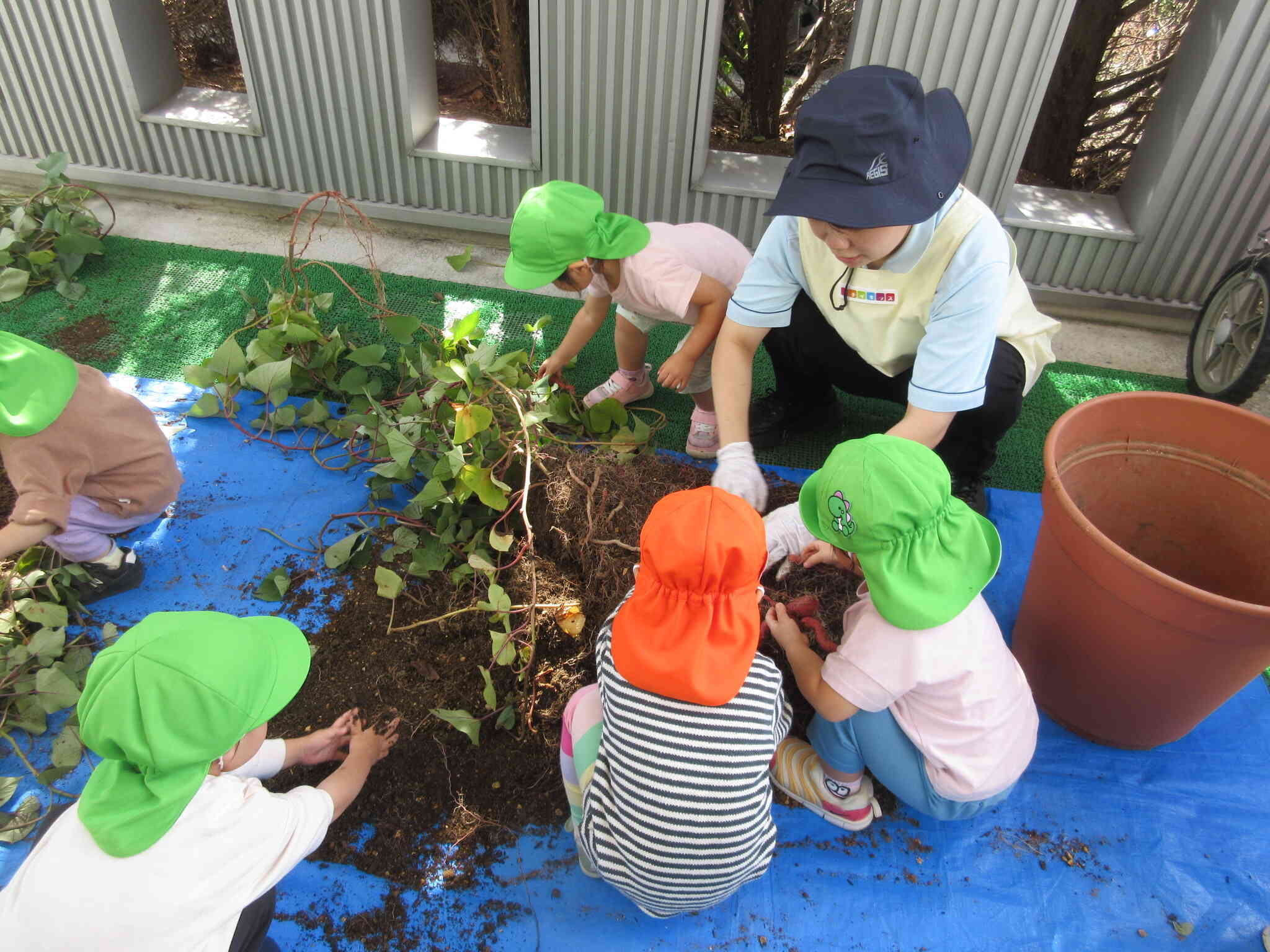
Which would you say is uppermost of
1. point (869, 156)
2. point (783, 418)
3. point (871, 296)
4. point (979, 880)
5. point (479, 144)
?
point (869, 156)

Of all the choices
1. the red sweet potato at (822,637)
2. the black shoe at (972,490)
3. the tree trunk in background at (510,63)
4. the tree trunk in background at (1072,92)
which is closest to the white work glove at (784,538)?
the red sweet potato at (822,637)

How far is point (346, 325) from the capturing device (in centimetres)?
264

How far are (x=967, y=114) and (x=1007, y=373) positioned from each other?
1.22m

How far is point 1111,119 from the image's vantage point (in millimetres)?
3586

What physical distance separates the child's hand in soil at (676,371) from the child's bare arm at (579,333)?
0.33 m

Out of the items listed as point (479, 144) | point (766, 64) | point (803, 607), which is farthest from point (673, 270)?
point (766, 64)

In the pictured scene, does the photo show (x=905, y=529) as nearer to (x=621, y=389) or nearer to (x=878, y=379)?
(x=878, y=379)

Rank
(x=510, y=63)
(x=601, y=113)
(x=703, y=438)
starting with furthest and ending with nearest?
(x=510, y=63), (x=601, y=113), (x=703, y=438)

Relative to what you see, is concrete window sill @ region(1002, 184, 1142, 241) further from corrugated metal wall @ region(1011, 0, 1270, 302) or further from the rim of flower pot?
the rim of flower pot

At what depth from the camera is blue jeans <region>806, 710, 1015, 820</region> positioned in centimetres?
145

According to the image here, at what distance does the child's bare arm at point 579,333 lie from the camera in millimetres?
2318

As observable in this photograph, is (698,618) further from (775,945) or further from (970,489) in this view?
(970,489)

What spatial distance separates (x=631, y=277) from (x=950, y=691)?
1227 millimetres

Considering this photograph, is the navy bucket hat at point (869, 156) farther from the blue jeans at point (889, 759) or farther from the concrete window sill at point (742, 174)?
the concrete window sill at point (742, 174)
